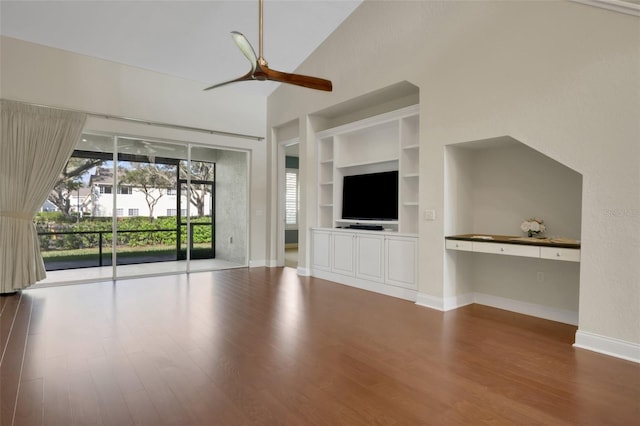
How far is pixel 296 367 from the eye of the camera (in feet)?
8.91

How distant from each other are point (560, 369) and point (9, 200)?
6822mm

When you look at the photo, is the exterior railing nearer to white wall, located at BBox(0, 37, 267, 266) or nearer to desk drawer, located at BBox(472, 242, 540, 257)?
white wall, located at BBox(0, 37, 267, 266)

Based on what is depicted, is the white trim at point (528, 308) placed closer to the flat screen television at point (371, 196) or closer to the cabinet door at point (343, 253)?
the flat screen television at point (371, 196)

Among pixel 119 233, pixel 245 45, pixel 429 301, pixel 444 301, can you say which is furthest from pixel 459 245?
pixel 119 233

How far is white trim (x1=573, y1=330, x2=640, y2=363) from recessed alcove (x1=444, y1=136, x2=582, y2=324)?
72 cm

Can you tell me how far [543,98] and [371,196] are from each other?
9.03ft

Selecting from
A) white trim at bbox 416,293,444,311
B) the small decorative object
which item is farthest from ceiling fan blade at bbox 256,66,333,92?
white trim at bbox 416,293,444,311

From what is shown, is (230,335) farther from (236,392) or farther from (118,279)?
(118,279)

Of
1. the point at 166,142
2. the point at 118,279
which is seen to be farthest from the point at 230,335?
the point at 166,142

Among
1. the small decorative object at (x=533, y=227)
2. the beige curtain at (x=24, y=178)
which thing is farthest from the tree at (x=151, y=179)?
the small decorative object at (x=533, y=227)

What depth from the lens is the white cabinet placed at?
488cm

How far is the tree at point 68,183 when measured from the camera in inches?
219

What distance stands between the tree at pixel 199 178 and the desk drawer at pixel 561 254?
5.65 m

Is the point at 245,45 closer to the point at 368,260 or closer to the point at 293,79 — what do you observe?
the point at 293,79
